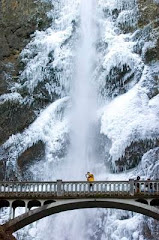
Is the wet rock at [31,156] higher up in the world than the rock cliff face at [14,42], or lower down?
lower down

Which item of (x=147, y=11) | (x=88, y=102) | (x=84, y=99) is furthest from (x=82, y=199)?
(x=147, y=11)

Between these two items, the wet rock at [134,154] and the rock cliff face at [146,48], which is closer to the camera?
the wet rock at [134,154]

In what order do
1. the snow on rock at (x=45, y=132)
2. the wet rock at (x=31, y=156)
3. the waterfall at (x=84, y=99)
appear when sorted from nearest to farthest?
the waterfall at (x=84, y=99)
the wet rock at (x=31, y=156)
the snow on rock at (x=45, y=132)

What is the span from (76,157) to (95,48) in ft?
45.1

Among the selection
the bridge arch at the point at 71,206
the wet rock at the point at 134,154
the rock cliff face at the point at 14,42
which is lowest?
the bridge arch at the point at 71,206

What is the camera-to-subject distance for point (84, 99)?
48.0 meters

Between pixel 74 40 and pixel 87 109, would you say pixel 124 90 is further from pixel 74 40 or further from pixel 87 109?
pixel 74 40

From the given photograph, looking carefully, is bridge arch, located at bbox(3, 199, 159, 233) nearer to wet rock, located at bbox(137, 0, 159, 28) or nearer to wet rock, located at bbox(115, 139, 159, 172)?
wet rock, located at bbox(115, 139, 159, 172)

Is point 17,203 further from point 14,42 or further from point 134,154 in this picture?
point 14,42

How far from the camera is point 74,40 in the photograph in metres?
53.8

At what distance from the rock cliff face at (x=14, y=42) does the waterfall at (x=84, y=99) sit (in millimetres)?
4620

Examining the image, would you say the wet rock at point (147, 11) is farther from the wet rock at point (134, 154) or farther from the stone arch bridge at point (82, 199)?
the stone arch bridge at point (82, 199)

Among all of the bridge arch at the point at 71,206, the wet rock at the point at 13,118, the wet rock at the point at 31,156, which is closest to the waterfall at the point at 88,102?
the wet rock at the point at 31,156

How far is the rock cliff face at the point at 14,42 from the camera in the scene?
1918 inches
